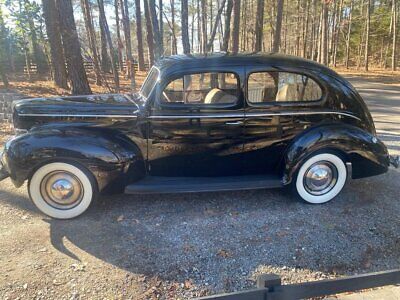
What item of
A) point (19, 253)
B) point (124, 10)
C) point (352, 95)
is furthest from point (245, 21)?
point (19, 253)

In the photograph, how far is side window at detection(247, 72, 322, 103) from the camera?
3652mm

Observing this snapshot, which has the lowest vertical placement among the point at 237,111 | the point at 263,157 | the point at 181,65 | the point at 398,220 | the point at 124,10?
the point at 398,220

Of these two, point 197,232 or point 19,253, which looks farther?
point 197,232

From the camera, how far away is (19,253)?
9.48 ft

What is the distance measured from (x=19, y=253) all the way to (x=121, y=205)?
116cm

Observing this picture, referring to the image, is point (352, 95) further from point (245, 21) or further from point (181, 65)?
point (245, 21)

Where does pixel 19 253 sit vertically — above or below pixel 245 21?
below

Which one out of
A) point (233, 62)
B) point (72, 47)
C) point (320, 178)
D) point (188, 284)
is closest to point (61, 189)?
point (188, 284)

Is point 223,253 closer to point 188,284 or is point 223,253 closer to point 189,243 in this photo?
point 189,243

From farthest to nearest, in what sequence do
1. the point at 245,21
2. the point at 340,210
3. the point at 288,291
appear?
the point at 245,21, the point at 340,210, the point at 288,291

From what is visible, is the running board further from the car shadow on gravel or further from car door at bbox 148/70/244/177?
the car shadow on gravel

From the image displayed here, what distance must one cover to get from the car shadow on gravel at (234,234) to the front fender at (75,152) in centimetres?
51

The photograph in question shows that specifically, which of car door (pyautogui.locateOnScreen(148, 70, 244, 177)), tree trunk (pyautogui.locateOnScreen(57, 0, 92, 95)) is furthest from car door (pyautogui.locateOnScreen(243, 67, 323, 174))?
tree trunk (pyautogui.locateOnScreen(57, 0, 92, 95))

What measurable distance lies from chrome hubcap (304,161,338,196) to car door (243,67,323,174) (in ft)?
1.45
